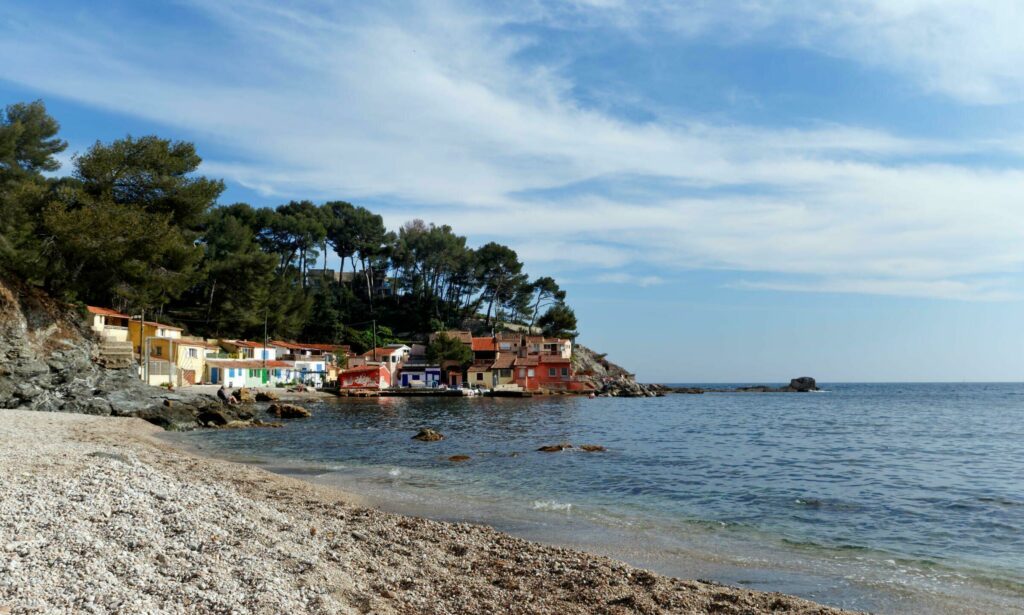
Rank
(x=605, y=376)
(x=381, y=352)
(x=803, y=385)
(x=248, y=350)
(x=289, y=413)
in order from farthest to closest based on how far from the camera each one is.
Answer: (x=803, y=385) < (x=605, y=376) < (x=381, y=352) < (x=248, y=350) < (x=289, y=413)

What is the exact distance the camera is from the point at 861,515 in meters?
14.7

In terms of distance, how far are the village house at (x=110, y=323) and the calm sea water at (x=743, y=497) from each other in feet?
93.5

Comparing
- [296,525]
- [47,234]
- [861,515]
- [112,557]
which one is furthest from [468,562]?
[47,234]

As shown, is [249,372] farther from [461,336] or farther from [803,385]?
[803,385]

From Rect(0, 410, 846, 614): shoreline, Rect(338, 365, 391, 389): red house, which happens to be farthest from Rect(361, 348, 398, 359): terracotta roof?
Rect(0, 410, 846, 614): shoreline

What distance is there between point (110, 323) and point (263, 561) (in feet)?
194

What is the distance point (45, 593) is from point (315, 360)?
8087 centimetres

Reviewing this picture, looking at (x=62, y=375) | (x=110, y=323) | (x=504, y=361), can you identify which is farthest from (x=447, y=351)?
(x=62, y=375)

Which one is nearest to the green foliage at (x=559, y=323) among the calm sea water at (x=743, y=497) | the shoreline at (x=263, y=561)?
the calm sea water at (x=743, y=497)

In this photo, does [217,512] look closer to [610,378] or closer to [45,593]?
[45,593]

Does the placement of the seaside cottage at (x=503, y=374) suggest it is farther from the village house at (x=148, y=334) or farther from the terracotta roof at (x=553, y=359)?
the village house at (x=148, y=334)

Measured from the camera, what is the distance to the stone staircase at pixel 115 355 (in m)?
39.7

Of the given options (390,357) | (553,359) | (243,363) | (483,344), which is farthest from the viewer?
(483,344)

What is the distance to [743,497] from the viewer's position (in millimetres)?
16609
